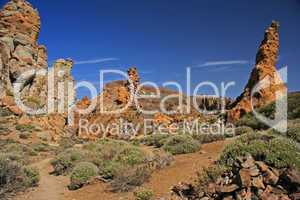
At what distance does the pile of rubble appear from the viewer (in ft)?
18.7

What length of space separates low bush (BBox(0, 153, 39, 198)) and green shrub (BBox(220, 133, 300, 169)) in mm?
5992

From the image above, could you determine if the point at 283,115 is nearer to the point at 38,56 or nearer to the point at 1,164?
the point at 1,164

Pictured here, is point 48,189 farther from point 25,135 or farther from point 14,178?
point 25,135

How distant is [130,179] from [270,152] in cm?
387

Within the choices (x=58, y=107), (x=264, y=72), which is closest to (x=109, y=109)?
(x=58, y=107)

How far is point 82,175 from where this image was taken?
10.2 metres

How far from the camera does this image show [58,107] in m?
37.6

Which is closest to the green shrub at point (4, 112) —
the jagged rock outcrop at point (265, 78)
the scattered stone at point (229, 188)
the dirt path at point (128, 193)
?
the jagged rock outcrop at point (265, 78)

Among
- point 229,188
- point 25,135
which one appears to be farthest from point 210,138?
point 25,135

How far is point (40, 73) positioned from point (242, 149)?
3666 centimetres

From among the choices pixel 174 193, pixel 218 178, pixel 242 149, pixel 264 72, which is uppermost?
pixel 264 72

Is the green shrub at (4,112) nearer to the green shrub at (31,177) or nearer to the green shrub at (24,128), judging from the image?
the green shrub at (24,128)

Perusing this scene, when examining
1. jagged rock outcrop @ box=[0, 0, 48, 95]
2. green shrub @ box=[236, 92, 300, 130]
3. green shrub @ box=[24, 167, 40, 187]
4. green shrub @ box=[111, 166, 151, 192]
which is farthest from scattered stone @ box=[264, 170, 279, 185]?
jagged rock outcrop @ box=[0, 0, 48, 95]

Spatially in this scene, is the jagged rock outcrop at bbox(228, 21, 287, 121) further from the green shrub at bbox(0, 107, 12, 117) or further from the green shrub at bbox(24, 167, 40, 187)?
the green shrub at bbox(0, 107, 12, 117)
